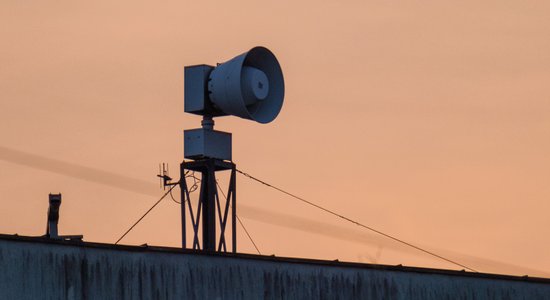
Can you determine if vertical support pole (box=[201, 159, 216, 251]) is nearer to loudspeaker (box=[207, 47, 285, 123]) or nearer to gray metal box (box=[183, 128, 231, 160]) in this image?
gray metal box (box=[183, 128, 231, 160])

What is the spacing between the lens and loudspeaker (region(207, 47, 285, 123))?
66750mm

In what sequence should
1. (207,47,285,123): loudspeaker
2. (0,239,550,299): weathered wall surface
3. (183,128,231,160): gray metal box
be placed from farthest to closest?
(207,47,285,123): loudspeaker, (183,128,231,160): gray metal box, (0,239,550,299): weathered wall surface

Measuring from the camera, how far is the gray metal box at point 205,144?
2606 inches

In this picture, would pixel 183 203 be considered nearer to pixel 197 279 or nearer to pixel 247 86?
pixel 247 86

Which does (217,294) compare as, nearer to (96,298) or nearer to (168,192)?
(96,298)

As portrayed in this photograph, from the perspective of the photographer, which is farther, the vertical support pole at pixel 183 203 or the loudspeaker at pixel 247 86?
the loudspeaker at pixel 247 86

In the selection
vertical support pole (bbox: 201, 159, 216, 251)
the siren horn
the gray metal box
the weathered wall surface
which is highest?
the siren horn

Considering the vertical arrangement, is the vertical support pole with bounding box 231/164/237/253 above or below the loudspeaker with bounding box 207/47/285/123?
below

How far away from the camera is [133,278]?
56.1 metres

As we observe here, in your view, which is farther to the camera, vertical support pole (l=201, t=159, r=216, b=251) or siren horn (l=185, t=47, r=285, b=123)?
siren horn (l=185, t=47, r=285, b=123)

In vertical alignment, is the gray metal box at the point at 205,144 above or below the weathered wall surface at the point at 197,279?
above

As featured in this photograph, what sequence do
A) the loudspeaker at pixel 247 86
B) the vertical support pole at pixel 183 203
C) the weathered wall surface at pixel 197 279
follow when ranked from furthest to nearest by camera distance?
the loudspeaker at pixel 247 86
the vertical support pole at pixel 183 203
the weathered wall surface at pixel 197 279

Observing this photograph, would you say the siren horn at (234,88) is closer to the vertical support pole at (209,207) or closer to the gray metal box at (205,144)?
the gray metal box at (205,144)

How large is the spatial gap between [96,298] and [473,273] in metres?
17.9
